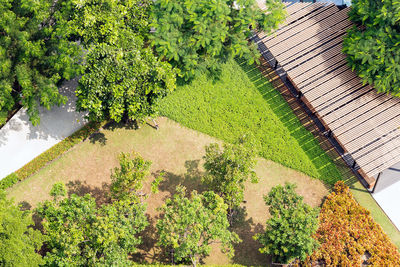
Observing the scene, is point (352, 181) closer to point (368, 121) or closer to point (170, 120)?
point (368, 121)

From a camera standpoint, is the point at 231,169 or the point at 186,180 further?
the point at 186,180

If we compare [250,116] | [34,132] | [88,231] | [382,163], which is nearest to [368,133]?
[382,163]

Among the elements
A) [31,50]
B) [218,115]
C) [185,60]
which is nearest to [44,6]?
[31,50]

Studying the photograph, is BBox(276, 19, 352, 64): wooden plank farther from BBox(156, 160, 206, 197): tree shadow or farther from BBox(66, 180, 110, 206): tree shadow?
BBox(66, 180, 110, 206): tree shadow

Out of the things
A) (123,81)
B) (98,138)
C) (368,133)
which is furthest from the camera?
(98,138)

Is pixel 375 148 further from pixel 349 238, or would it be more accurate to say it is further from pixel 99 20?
pixel 99 20

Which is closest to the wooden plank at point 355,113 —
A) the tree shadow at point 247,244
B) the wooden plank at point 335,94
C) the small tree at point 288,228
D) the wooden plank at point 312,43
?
the wooden plank at point 335,94

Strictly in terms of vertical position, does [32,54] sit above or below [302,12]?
above
